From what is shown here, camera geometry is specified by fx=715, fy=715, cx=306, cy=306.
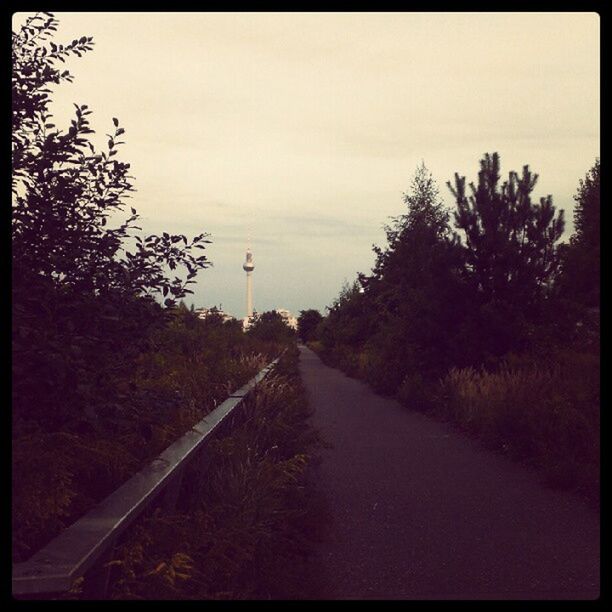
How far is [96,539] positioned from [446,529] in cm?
383

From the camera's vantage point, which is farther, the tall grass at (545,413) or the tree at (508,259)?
the tree at (508,259)

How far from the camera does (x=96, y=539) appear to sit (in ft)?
11.0

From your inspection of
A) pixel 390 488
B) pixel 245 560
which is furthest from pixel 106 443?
pixel 390 488

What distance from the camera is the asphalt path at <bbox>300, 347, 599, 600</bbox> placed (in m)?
4.90

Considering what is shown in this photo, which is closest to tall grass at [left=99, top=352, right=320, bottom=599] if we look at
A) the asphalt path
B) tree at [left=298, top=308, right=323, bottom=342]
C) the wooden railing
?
the wooden railing

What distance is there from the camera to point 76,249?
4.54m

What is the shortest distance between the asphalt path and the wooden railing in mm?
1218

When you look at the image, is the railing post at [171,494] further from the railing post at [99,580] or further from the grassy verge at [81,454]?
the railing post at [99,580]

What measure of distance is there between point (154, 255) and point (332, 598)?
2.58 metres

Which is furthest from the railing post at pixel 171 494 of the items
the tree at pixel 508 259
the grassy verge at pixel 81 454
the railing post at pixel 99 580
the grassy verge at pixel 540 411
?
the tree at pixel 508 259

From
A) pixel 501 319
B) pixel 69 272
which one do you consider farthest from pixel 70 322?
pixel 501 319

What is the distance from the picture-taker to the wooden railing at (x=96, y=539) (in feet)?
9.72

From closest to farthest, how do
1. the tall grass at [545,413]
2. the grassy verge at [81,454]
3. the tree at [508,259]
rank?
the grassy verge at [81,454], the tall grass at [545,413], the tree at [508,259]

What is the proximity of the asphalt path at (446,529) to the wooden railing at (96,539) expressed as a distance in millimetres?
1218
